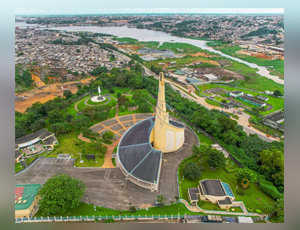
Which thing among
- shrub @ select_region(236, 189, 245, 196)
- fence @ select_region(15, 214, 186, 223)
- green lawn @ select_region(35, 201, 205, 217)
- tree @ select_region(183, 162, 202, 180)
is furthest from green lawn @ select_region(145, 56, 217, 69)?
fence @ select_region(15, 214, 186, 223)

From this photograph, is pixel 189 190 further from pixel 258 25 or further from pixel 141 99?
pixel 258 25

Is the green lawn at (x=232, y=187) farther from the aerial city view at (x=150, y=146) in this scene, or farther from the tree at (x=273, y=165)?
the tree at (x=273, y=165)

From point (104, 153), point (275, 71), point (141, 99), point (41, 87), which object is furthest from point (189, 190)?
point (275, 71)

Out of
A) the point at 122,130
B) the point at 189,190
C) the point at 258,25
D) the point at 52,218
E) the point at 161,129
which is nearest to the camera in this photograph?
the point at 52,218

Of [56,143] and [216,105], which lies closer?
[56,143]

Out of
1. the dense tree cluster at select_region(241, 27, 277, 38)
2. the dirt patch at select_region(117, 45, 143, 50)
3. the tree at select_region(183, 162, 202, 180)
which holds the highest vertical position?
the dense tree cluster at select_region(241, 27, 277, 38)

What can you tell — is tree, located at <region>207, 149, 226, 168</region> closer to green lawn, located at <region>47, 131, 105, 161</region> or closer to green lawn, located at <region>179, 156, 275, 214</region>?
green lawn, located at <region>179, 156, 275, 214</region>

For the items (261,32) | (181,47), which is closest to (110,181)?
Result: (181,47)

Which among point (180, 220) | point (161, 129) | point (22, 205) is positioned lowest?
point (180, 220)
